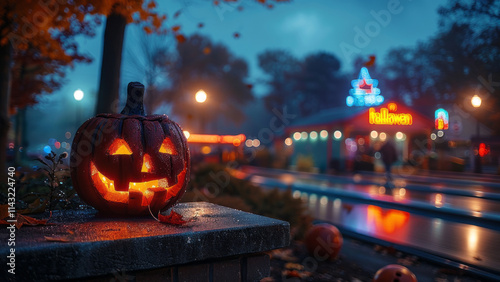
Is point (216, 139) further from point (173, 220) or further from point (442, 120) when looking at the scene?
point (173, 220)

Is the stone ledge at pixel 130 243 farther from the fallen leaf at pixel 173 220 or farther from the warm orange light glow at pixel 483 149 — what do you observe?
the warm orange light glow at pixel 483 149

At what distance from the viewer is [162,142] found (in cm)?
289

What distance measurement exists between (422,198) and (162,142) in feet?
43.2

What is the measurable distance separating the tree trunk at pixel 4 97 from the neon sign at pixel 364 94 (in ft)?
90.8

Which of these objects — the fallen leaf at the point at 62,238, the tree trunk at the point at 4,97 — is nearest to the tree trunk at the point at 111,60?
the tree trunk at the point at 4,97

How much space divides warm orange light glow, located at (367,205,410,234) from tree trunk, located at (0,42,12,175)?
760cm

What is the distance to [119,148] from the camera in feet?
9.43

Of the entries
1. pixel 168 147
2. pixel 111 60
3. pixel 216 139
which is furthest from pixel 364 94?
pixel 168 147

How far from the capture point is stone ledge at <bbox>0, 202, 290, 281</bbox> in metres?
1.84

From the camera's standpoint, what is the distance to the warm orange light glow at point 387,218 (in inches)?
346

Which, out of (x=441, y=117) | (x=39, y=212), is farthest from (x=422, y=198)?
(x=441, y=117)

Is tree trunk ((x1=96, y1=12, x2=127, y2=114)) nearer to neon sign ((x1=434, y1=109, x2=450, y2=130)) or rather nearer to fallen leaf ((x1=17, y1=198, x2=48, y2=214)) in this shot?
fallen leaf ((x1=17, y1=198, x2=48, y2=214))

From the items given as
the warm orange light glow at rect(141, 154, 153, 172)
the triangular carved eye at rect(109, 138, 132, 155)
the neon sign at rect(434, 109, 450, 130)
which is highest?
the neon sign at rect(434, 109, 450, 130)

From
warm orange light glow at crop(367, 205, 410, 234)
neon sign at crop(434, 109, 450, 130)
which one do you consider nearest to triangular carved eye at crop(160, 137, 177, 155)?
warm orange light glow at crop(367, 205, 410, 234)
